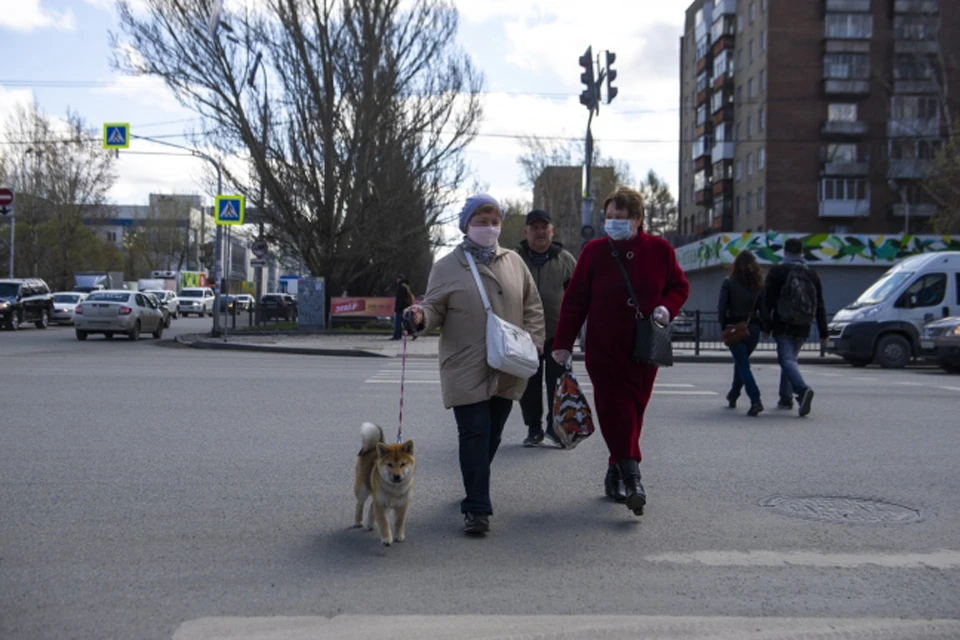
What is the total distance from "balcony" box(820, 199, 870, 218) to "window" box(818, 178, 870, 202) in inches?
9.7

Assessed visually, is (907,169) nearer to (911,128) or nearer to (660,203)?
(911,128)

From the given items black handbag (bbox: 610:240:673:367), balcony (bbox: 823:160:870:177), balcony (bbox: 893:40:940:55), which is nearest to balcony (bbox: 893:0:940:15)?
balcony (bbox: 893:40:940:55)

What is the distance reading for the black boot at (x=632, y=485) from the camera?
236 inches

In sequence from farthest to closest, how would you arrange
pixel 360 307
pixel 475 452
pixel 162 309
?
Answer: 1. pixel 162 309
2. pixel 360 307
3. pixel 475 452

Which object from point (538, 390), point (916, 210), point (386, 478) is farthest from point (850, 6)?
point (386, 478)

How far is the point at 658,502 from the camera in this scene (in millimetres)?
6691

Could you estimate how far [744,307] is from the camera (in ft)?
37.7

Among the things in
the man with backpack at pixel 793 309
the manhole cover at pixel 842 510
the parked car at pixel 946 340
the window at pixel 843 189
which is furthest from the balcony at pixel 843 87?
the manhole cover at pixel 842 510

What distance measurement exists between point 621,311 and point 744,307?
5741 millimetres

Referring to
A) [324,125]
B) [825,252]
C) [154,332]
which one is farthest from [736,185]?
[154,332]

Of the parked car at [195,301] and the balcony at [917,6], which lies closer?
the balcony at [917,6]

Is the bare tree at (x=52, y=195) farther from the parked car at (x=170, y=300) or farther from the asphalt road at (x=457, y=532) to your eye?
the asphalt road at (x=457, y=532)

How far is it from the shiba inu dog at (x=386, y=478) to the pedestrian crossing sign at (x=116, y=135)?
1081 inches

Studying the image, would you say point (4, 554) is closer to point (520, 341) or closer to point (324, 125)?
point (520, 341)
